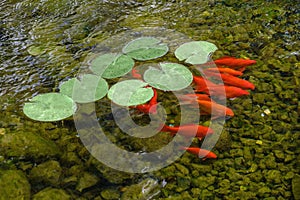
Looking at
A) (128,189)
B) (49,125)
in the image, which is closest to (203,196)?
(128,189)

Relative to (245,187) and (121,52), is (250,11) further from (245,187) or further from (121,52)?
(245,187)

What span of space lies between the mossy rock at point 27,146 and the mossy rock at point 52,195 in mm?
308

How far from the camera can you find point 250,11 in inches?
165

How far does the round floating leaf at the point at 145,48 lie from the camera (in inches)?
135

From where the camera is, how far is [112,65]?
333 centimetres

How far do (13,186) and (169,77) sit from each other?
4.96ft

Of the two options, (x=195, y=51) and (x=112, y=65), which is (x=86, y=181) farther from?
(x=195, y=51)

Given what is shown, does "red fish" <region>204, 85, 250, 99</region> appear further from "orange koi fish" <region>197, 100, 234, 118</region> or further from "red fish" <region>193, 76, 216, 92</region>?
"orange koi fish" <region>197, 100, 234, 118</region>

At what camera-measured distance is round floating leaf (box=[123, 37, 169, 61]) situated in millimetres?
3437

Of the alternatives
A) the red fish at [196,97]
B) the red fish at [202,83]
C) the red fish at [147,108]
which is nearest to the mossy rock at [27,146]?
the red fish at [147,108]

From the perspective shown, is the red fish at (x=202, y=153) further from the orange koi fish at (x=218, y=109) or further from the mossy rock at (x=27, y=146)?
the mossy rock at (x=27, y=146)

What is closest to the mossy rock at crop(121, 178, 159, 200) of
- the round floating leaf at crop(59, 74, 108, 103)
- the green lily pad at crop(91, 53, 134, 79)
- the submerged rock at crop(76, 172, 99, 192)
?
the submerged rock at crop(76, 172, 99, 192)

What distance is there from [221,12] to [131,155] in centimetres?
226

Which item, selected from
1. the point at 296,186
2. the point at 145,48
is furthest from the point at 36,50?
the point at 296,186
